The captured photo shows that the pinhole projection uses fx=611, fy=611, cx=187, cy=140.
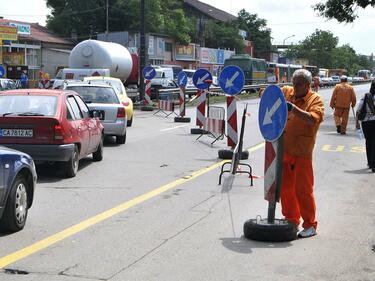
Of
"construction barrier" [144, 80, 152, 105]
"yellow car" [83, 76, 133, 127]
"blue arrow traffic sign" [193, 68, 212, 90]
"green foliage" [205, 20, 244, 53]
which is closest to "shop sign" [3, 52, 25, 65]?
"construction barrier" [144, 80, 152, 105]

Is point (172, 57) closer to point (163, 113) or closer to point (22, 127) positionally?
point (163, 113)

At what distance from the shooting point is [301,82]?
643 cm

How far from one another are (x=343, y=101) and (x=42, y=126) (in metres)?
12.3

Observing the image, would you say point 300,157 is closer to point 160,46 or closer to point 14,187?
point 14,187

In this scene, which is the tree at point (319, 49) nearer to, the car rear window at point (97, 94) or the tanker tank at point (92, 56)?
the tanker tank at point (92, 56)

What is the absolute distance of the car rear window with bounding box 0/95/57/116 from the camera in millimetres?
10023

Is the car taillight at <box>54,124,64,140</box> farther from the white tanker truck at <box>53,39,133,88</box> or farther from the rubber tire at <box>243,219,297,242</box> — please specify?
the white tanker truck at <box>53,39,133,88</box>

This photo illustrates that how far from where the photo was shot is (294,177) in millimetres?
A: 6570

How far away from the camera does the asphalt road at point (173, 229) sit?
5.31 meters

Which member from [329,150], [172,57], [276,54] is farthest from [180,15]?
[329,150]

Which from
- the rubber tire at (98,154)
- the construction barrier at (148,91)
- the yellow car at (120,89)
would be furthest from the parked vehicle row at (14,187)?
the construction barrier at (148,91)

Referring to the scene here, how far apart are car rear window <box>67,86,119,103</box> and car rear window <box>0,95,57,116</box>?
4.68m

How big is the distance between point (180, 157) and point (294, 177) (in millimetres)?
6859

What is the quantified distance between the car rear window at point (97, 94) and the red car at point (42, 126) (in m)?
4.39
